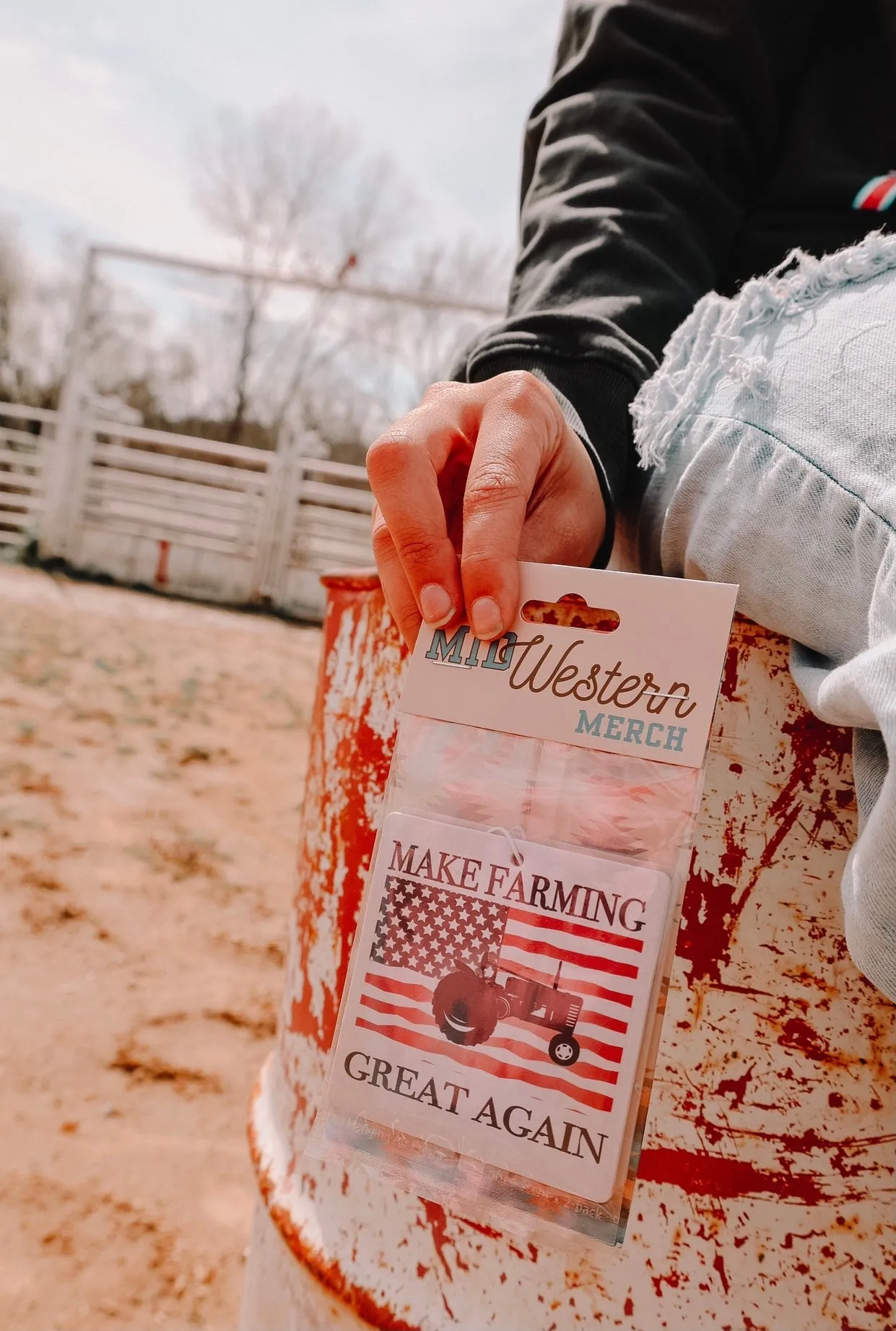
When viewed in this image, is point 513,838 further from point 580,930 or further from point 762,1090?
point 762,1090

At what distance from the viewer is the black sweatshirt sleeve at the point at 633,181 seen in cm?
71

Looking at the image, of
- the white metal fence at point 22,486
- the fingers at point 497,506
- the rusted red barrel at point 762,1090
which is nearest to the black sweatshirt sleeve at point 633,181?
the fingers at point 497,506

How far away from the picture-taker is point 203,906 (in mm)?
1850

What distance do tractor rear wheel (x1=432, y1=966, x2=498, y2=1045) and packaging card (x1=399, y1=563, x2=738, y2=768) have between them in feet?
0.46

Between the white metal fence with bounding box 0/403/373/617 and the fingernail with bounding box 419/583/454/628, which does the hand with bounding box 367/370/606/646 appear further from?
the white metal fence with bounding box 0/403/373/617

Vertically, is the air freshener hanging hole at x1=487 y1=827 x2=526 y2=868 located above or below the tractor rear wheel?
above

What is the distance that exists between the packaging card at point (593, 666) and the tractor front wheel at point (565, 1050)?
0.50 feet

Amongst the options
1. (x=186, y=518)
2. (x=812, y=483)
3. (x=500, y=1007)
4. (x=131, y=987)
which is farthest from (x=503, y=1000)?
(x=186, y=518)

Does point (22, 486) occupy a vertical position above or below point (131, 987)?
above

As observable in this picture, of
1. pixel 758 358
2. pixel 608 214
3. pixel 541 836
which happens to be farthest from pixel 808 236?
pixel 541 836

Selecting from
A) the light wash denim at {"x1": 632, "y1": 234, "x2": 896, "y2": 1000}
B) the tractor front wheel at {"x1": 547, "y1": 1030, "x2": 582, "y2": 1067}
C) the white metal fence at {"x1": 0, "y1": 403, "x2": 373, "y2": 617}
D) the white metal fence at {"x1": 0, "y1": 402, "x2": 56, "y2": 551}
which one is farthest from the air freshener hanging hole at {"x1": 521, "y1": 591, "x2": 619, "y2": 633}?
the white metal fence at {"x1": 0, "y1": 402, "x2": 56, "y2": 551}

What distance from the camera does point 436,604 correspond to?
1.70 ft

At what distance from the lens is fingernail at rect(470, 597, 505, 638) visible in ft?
1.64

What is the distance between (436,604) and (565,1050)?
0.25 metres
